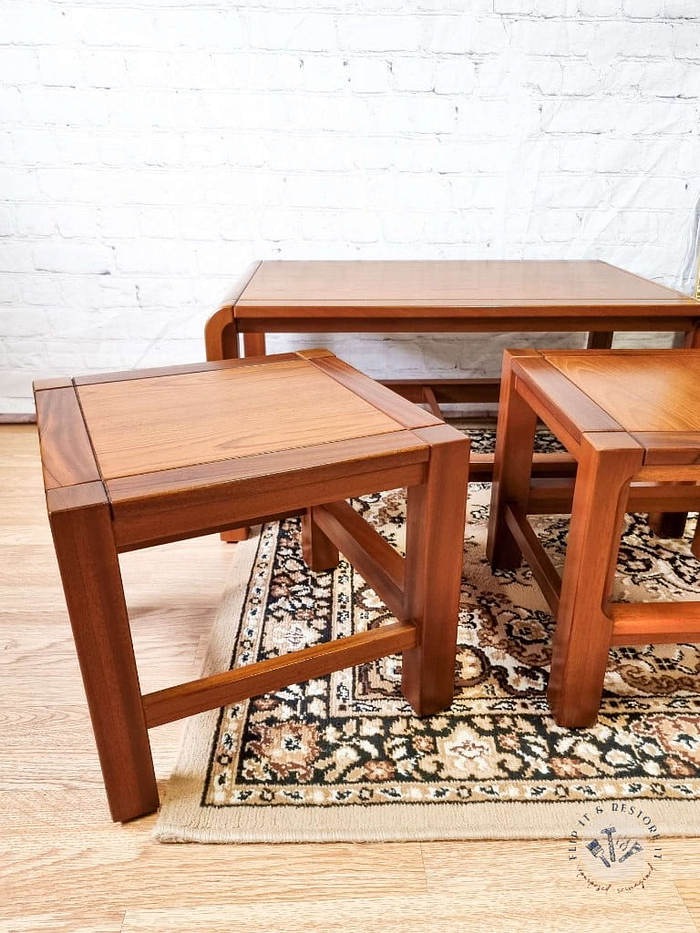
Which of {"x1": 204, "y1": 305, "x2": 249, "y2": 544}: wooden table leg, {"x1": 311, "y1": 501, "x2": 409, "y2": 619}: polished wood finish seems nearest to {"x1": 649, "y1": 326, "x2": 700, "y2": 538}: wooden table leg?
{"x1": 311, "y1": 501, "x2": 409, "y2": 619}: polished wood finish

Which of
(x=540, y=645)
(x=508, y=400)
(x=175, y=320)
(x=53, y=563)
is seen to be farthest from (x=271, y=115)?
(x=540, y=645)

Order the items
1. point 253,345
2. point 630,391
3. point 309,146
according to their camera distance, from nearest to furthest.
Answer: point 630,391
point 253,345
point 309,146

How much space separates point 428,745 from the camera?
2.98ft

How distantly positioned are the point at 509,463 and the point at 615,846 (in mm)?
613

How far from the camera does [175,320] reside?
1918 millimetres

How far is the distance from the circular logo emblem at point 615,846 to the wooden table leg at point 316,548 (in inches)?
24.1

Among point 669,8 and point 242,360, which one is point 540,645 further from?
point 669,8

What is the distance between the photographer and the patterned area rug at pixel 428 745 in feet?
2.64

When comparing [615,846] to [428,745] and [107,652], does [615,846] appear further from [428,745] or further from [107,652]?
[107,652]

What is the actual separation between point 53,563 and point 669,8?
188 centimetres

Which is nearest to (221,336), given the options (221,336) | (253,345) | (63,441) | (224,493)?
(221,336)

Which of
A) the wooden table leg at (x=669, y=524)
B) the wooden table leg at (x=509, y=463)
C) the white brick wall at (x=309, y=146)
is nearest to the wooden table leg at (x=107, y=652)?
the wooden table leg at (x=509, y=463)

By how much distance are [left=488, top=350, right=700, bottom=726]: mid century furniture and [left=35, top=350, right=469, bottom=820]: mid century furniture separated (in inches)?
5.8

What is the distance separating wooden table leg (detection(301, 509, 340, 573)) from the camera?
1259 mm
